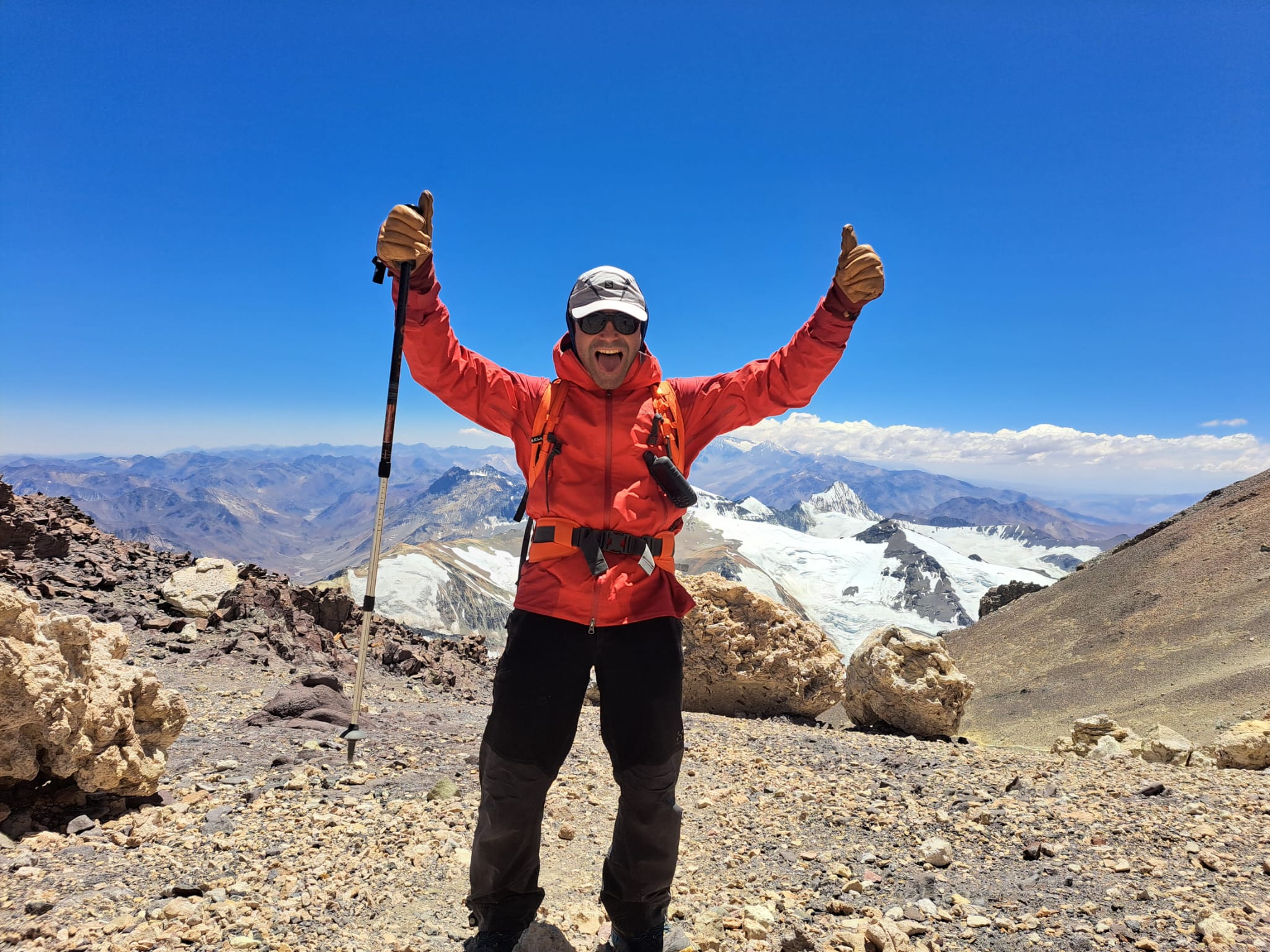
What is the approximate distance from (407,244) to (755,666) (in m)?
10.1

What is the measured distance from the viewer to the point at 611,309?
12.9ft

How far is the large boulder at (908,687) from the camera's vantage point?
11547 millimetres

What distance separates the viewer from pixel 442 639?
20.6 m

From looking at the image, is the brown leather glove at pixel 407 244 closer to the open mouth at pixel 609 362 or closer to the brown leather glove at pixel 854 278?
the open mouth at pixel 609 362

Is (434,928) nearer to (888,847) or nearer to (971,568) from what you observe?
(888,847)

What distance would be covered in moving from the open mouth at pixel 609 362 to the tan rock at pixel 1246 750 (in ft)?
29.0

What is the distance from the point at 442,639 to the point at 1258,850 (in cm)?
1908

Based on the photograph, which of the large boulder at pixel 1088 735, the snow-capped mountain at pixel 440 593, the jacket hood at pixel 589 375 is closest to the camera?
the jacket hood at pixel 589 375

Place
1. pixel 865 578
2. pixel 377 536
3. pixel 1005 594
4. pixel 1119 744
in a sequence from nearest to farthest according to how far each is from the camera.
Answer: pixel 377 536 → pixel 1119 744 → pixel 1005 594 → pixel 865 578

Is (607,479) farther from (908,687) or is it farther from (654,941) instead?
(908,687)

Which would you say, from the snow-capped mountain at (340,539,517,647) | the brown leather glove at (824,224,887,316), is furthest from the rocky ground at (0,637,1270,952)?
the snow-capped mountain at (340,539,517,647)

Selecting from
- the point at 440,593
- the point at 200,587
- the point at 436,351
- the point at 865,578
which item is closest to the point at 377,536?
the point at 436,351

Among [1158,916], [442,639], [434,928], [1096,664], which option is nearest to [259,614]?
[442,639]

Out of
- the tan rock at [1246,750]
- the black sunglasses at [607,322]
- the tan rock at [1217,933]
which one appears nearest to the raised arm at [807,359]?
the black sunglasses at [607,322]
